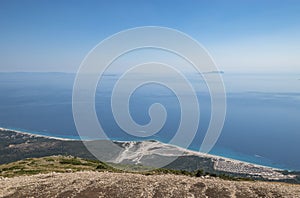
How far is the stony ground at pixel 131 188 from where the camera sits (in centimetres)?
1608

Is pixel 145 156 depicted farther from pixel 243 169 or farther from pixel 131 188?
pixel 131 188

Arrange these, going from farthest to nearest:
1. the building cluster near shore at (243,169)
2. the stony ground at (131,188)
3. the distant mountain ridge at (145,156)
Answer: the building cluster near shore at (243,169), the distant mountain ridge at (145,156), the stony ground at (131,188)

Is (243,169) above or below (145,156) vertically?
above

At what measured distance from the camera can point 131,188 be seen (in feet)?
56.0

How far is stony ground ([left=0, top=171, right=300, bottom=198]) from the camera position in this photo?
16.1 m

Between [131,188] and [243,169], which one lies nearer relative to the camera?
[131,188]

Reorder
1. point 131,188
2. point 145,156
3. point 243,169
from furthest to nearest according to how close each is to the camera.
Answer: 1. point 145,156
2. point 243,169
3. point 131,188

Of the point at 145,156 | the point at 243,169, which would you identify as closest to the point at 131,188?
the point at 145,156

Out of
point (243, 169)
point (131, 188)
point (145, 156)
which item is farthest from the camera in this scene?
point (145, 156)

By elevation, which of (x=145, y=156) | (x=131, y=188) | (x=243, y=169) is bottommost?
(x=145, y=156)

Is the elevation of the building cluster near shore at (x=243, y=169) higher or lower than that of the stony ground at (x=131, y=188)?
lower

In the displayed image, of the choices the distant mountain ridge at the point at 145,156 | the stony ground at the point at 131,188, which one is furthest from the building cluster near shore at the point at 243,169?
the stony ground at the point at 131,188

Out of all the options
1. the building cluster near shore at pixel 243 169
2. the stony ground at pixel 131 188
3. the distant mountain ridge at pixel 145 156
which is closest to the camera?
the stony ground at pixel 131 188

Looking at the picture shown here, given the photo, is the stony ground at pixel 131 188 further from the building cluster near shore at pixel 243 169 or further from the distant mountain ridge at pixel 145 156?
the building cluster near shore at pixel 243 169
